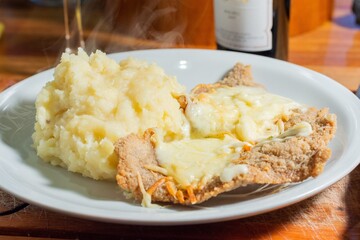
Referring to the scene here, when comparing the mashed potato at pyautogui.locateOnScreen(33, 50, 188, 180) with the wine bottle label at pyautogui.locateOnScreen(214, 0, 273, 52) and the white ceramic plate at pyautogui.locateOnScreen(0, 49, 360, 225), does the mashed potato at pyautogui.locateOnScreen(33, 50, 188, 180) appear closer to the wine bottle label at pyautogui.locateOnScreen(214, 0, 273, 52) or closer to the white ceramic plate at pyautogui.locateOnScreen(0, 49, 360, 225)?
the white ceramic plate at pyautogui.locateOnScreen(0, 49, 360, 225)

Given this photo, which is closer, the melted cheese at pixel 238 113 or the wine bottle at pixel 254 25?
the melted cheese at pixel 238 113

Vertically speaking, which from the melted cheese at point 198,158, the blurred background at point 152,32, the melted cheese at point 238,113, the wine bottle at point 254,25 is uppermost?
the melted cheese at point 198,158

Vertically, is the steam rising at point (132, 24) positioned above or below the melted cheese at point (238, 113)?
below

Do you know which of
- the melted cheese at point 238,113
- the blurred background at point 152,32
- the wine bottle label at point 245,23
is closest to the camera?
the melted cheese at point 238,113

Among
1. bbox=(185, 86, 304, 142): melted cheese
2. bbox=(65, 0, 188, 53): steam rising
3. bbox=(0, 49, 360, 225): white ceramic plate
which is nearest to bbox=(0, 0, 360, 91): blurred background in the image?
bbox=(65, 0, 188, 53): steam rising

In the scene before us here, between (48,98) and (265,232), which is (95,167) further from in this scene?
(265,232)

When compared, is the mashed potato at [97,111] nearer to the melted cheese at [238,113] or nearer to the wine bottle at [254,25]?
the melted cheese at [238,113]

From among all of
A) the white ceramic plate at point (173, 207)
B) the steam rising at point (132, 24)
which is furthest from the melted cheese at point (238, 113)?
the steam rising at point (132, 24)
